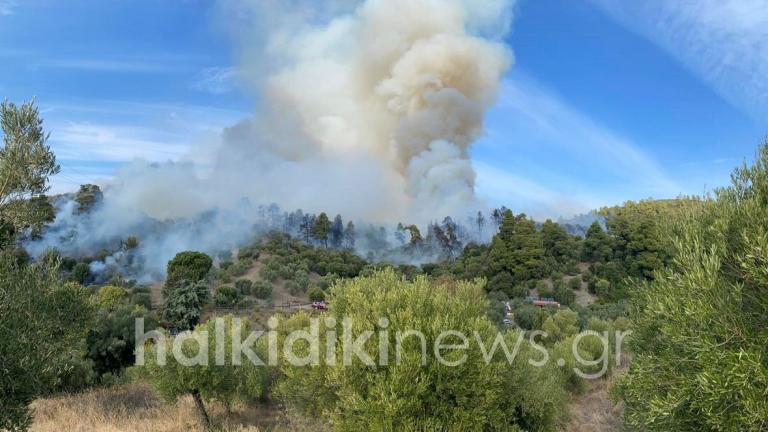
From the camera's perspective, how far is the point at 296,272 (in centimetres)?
6019

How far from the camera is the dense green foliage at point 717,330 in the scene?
5445 mm

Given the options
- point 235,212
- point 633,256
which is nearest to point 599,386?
point 633,256

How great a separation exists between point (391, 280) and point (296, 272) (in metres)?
51.4

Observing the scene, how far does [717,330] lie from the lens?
19.0 ft

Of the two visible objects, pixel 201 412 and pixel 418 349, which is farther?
pixel 201 412

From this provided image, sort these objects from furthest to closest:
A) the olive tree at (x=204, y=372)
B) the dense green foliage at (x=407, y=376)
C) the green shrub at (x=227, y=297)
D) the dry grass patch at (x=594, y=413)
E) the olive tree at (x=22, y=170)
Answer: the green shrub at (x=227, y=297)
the dry grass patch at (x=594, y=413)
the olive tree at (x=204, y=372)
the olive tree at (x=22, y=170)
the dense green foliage at (x=407, y=376)

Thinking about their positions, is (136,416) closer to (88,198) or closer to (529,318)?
(529,318)

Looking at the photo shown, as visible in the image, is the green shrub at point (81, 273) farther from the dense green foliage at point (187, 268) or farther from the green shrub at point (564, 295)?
the green shrub at point (564, 295)

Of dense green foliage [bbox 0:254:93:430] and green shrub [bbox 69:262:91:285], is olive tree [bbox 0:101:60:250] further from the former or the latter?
green shrub [bbox 69:262:91:285]

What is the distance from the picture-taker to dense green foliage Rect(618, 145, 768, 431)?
5445mm

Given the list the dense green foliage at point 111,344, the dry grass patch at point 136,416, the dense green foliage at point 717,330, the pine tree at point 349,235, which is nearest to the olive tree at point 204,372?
the dry grass patch at point 136,416

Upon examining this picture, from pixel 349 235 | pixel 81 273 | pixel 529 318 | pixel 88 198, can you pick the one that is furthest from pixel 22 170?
pixel 88 198

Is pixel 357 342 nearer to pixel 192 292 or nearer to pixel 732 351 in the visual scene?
pixel 732 351

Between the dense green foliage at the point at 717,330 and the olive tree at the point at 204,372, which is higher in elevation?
the dense green foliage at the point at 717,330
